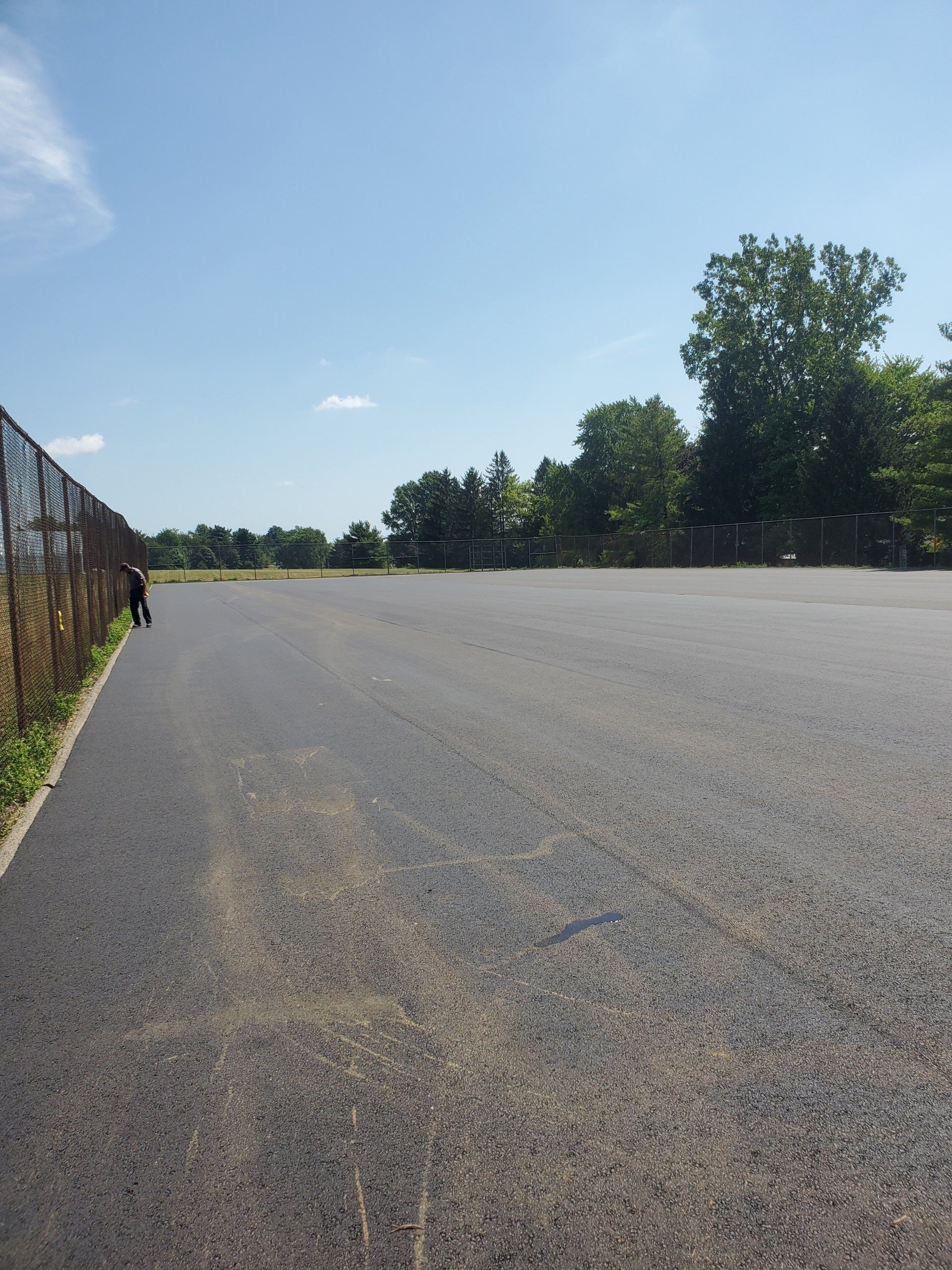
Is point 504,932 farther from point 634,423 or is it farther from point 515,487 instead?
point 515,487

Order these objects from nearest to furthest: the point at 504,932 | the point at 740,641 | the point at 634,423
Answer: the point at 504,932 < the point at 740,641 < the point at 634,423

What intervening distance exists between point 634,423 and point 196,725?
6706cm

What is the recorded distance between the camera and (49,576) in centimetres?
859

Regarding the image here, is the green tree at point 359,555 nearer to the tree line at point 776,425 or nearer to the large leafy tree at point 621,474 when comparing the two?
the tree line at point 776,425

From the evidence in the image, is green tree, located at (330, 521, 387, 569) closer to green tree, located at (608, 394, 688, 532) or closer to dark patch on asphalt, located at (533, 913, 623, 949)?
green tree, located at (608, 394, 688, 532)

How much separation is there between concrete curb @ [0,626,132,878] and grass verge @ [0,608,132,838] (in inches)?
1.5

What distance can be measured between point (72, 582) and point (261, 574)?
61617mm

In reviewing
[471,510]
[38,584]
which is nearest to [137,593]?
[38,584]

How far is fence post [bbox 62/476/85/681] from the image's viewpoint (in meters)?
10.4

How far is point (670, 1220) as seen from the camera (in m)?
1.91

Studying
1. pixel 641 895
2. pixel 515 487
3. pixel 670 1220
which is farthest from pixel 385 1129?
pixel 515 487

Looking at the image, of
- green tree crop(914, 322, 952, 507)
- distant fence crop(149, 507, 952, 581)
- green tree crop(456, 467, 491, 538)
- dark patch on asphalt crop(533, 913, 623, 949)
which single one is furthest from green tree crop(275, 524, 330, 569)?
dark patch on asphalt crop(533, 913, 623, 949)

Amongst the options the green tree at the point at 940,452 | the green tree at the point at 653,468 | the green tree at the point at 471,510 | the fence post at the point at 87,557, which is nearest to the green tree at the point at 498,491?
the green tree at the point at 471,510

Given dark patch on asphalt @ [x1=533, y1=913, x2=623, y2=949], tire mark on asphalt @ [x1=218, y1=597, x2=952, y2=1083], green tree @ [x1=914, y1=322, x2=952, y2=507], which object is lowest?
dark patch on asphalt @ [x1=533, y1=913, x2=623, y2=949]
